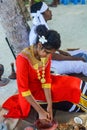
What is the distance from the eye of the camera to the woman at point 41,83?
2.54 metres

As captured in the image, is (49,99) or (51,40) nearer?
(51,40)

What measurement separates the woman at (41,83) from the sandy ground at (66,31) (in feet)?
2.84

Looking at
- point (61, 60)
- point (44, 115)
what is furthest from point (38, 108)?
point (61, 60)

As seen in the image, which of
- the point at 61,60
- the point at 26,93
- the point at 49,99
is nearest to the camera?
the point at 26,93

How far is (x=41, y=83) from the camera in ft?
9.36

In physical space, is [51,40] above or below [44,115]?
above

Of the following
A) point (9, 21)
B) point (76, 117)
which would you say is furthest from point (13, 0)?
point (76, 117)

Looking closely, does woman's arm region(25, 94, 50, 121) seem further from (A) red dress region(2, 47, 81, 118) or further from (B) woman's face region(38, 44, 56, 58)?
(B) woman's face region(38, 44, 56, 58)

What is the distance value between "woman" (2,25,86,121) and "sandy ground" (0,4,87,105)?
865 millimetres

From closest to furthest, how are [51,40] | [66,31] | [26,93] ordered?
[51,40] → [26,93] → [66,31]

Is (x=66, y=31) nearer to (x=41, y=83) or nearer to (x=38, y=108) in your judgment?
(x=41, y=83)

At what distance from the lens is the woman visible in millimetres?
2535

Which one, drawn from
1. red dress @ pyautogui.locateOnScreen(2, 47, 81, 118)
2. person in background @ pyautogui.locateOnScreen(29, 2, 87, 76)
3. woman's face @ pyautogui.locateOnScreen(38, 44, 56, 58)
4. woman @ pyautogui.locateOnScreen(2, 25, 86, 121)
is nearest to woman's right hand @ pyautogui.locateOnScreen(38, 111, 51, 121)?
woman @ pyautogui.locateOnScreen(2, 25, 86, 121)

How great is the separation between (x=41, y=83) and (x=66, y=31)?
2.41 meters
